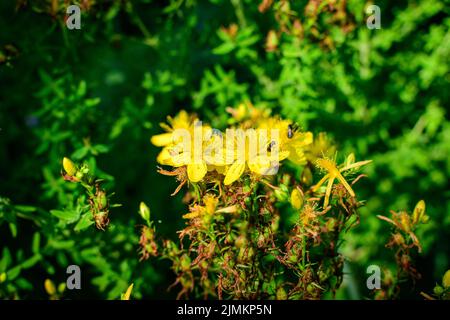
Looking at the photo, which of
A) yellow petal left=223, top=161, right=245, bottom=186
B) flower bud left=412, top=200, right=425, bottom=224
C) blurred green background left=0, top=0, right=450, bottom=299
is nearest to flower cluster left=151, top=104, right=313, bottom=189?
yellow petal left=223, top=161, right=245, bottom=186

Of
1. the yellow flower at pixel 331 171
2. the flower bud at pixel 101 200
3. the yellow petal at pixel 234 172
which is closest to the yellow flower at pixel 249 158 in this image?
the yellow petal at pixel 234 172

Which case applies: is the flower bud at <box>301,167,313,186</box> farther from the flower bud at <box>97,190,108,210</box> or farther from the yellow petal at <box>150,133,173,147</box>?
the flower bud at <box>97,190,108,210</box>

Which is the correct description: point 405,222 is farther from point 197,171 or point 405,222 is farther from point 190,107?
point 190,107

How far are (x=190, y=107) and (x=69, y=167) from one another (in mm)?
1245

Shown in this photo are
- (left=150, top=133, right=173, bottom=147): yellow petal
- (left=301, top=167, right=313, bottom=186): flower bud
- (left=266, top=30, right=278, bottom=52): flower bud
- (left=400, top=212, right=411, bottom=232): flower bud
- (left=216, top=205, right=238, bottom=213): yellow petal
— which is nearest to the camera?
(left=216, top=205, right=238, bottom=213): yellow petal

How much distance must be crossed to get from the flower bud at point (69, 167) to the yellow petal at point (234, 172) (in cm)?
42

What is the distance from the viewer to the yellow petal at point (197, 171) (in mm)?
1182

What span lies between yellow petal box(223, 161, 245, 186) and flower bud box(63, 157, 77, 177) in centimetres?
42

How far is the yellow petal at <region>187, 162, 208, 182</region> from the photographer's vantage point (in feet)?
3.88

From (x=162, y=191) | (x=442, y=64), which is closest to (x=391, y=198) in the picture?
(x=442, y=64)

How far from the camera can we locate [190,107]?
2.43m

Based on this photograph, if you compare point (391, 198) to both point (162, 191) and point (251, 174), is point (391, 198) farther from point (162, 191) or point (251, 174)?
point (251, 174)

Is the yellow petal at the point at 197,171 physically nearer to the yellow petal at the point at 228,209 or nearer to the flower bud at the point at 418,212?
the yellow petal at the point at 228,209
